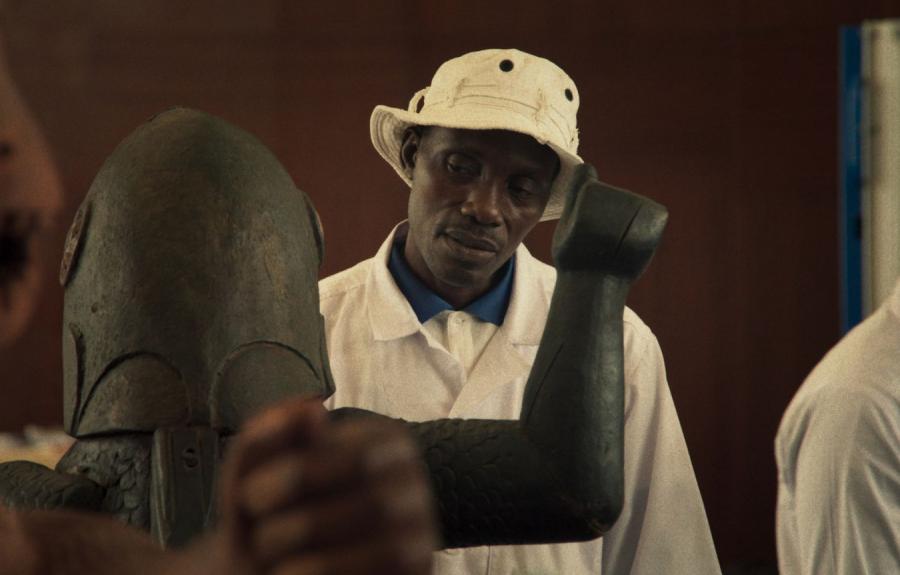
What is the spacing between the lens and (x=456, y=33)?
441cm

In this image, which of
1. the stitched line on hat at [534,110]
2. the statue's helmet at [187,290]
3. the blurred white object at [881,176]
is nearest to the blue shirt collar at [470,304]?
the stitched line on hat at [534,110]

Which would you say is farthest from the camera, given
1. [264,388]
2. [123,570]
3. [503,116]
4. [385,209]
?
[385,209]

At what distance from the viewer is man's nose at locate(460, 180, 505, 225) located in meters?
1.91

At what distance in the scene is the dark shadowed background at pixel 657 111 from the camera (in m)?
4.31

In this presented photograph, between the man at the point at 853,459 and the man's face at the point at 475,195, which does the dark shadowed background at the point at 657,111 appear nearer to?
the man at the point at 853,459

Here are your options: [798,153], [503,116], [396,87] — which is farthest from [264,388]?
[798,153]

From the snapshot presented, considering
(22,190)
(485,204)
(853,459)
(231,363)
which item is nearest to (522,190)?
(485,204)

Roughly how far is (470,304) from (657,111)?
2.47m

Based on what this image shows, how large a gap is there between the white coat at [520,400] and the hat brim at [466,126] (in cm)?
17

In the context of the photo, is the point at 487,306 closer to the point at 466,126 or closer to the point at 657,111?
the point at 466,126

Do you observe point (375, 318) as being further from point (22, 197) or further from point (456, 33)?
point (456, 33)

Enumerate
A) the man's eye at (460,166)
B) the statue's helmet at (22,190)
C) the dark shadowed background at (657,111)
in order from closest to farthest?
1. the statue's helmet at (22,190)
2. the man's eye at (460,166)
3. the dark shadowed background at (657,111)

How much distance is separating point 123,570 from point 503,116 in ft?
3.70

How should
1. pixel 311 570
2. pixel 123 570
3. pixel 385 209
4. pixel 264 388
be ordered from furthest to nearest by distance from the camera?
1. pixel 385 209
2. pixel 264 388
3. pixel 123 570
4. pixel 311 570
